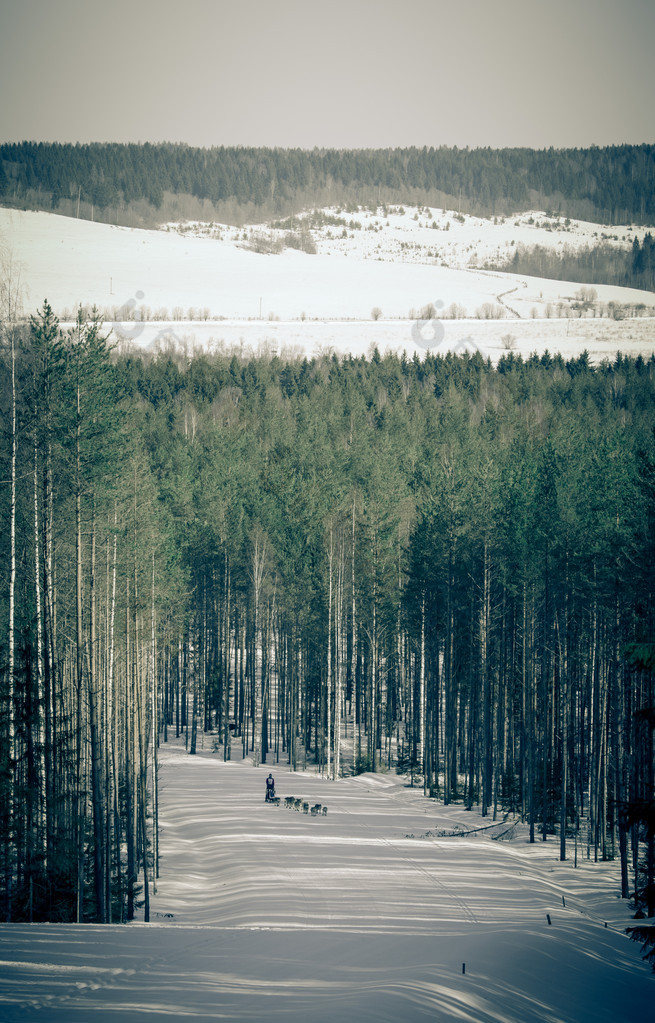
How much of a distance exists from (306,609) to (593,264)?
15080 centimetres

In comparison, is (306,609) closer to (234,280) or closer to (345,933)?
(345,933)

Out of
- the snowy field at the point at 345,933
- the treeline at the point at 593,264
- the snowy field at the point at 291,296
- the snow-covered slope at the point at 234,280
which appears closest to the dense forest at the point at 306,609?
the snowy field at the point at 345,933

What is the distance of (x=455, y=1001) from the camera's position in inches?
541

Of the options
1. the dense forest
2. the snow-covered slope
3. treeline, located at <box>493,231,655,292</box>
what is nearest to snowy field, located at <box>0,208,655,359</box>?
the snow-covered slope

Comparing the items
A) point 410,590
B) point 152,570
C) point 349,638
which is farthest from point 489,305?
point 152,570

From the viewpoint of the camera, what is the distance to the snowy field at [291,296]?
11112 cm

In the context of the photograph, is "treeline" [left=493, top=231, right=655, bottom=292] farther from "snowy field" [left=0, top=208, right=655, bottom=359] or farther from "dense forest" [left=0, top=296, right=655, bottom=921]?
"dense forest" [left=0, top=296, right=655, bottom=921]

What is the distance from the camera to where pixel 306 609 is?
127 feet

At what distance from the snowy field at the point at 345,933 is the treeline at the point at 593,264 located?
143m

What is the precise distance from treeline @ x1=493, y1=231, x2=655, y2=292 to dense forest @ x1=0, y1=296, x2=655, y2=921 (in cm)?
10853

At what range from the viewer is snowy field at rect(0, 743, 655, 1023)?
13188mm

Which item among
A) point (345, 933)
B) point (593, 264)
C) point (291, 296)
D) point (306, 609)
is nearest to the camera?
point (345, 933)

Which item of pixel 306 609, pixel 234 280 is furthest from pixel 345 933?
pixel 234 280

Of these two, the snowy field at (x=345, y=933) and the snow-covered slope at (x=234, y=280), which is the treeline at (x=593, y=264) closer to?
the snow-covered slope at (x=234, y=280)
